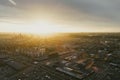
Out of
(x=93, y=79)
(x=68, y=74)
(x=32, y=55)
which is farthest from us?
(x=32, y=55)

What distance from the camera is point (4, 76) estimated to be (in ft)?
71.8

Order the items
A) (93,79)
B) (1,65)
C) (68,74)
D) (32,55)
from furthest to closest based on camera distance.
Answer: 1. (32,55)
2. (1,65)
3. (68,74)
4. (93,79)

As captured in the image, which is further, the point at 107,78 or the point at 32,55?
the point at 32,55

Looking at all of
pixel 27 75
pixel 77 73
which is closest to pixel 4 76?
pixel 27 75

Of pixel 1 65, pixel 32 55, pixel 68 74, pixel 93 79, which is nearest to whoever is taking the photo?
pixel 93 79

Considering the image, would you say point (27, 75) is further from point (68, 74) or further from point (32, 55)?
point (32, 55)

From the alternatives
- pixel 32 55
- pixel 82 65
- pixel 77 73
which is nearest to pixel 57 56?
pixel 32 55

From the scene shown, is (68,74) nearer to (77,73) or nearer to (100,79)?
(77,73)

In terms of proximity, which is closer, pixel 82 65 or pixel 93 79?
pixel 93 79

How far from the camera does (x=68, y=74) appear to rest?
75.0ft

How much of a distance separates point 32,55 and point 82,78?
62.1ft

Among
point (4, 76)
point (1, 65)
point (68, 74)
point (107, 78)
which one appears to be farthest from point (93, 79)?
point (1, 65)

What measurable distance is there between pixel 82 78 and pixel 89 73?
263 cm

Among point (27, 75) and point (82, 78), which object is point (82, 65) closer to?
point (82, 78)
